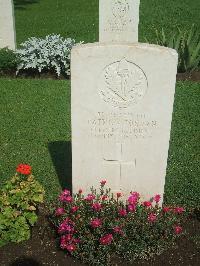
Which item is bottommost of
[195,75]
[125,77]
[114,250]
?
[114,250]

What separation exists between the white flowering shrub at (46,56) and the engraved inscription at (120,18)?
1.19 m

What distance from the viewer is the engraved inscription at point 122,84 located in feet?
13.4

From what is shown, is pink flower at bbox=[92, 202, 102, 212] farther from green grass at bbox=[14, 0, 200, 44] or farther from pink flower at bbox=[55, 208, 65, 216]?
green grass at bbox=[14, 0, 200, 44]

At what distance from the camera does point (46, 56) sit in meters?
9.98

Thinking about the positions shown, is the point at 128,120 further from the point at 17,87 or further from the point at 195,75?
the point at 195,75

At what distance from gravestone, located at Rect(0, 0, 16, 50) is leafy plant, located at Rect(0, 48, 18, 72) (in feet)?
2.16

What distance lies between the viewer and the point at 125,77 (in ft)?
13.6

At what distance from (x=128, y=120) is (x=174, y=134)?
2951mm

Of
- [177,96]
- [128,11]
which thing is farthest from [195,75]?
[128,11]

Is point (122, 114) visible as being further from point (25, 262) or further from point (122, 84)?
point (25, 262)

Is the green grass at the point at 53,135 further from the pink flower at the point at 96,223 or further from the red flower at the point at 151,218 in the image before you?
the pink flower at the point at 96,223

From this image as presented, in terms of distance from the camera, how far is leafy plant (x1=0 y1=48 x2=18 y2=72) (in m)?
10.0

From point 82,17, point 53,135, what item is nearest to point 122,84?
point 53,135

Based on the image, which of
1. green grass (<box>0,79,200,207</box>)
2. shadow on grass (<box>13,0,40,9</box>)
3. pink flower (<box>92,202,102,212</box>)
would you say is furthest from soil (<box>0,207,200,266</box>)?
shadow on grass (<box>13,0,40,9</box>)
